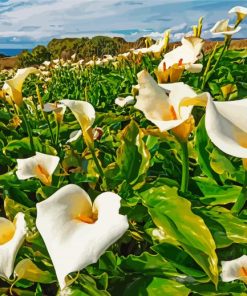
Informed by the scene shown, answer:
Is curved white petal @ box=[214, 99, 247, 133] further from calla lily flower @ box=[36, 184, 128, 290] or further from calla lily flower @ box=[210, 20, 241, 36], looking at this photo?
calla lily flower @ box=[210, 20, 241, 36]

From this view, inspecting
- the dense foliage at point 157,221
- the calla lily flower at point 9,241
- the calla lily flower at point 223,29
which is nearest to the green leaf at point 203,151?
the dense foliage at point 157,221

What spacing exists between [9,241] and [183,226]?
369mm

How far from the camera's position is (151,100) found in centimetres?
100

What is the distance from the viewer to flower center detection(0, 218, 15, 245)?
3.39 feet

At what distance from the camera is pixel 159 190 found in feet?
3.51

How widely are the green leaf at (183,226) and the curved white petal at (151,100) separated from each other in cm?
17

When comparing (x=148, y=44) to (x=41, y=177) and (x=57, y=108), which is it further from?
(x=41, y=177)

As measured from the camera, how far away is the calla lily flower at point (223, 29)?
190 cm

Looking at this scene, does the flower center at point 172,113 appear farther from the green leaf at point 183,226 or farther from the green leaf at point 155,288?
the green leaf at point 155,288

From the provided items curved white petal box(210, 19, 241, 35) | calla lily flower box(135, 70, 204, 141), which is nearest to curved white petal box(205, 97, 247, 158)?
calla lily flower box(135, 70, 204, 141)

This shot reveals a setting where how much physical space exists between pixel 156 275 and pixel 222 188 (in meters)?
0.29

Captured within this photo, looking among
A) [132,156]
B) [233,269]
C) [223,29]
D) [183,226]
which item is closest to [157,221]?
[183,226]

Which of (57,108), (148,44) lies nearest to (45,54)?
(148,44)

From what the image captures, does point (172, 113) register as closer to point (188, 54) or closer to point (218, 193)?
point (218, 193)
